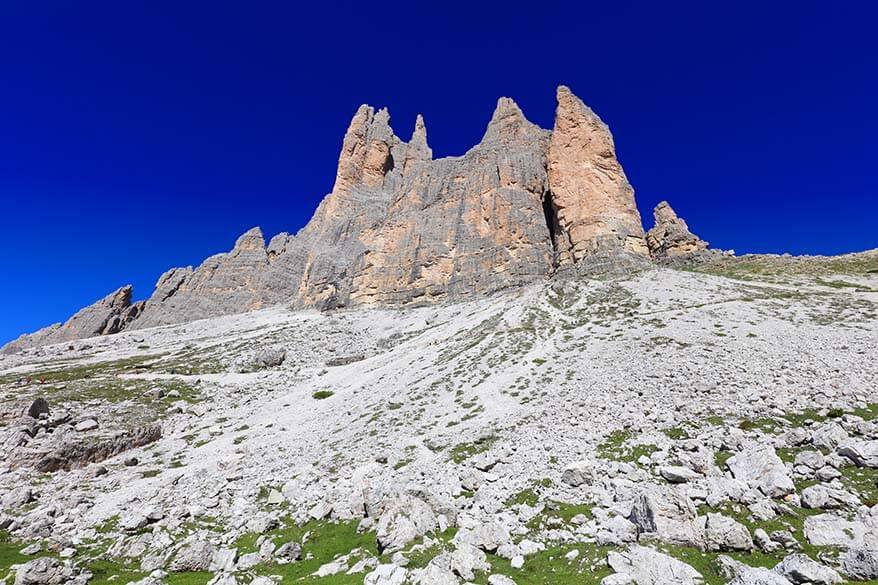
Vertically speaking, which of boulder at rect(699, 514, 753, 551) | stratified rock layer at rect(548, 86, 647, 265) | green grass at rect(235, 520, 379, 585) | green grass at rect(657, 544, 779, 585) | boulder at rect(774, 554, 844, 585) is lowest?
green grass at rect(235, 520, 379, 585)

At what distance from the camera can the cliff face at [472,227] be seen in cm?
7906

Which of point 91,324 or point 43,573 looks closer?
point 43,573

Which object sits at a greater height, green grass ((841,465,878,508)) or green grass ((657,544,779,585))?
green grass ((841,465,878,508))

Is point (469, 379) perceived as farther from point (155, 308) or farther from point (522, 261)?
point (155, 308)

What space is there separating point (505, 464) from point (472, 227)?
80.5 metres

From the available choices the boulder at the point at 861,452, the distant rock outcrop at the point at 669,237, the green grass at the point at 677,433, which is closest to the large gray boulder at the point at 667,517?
the green grass at the point at 677,433

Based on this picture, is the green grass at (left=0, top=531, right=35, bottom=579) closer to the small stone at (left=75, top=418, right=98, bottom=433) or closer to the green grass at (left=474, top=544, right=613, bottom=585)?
the green grass at (left=474, top=544, right=613, bottom=585)

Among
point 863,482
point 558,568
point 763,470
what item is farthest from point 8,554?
point 863,482

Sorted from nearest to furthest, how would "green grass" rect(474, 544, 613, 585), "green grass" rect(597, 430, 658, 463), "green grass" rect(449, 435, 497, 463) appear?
1. "green grass" rect(474, 544, 613, 585)
2. "green grass" rect(597, 430, 658, 463)
3. "green grass" rect(449, 435, 497, 463)

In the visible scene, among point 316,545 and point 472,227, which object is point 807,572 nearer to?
point 316,545

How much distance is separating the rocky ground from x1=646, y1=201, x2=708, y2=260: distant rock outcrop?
107ft

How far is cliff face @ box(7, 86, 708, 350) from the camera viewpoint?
79062mm

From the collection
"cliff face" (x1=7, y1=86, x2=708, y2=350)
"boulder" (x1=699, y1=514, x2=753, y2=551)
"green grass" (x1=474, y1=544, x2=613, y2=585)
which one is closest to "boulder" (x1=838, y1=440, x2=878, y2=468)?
"boulder" (x1=699, y1=514, x2=753, y2=551)

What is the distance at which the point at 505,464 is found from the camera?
17.2 metres
